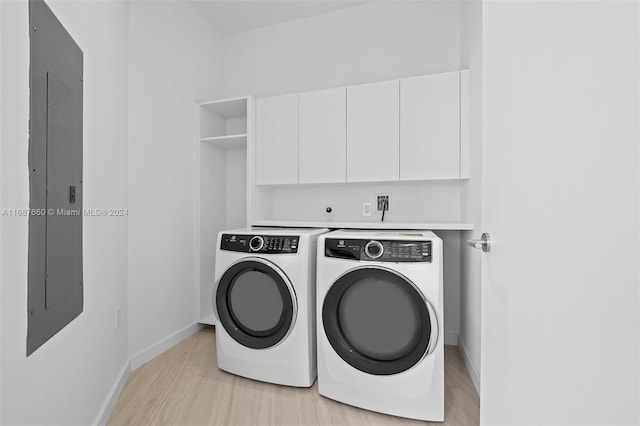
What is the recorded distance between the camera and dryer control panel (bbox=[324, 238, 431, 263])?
151 cm

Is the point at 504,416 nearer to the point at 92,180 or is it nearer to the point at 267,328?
the point at 267,328

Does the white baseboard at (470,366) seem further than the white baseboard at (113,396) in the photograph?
Yes

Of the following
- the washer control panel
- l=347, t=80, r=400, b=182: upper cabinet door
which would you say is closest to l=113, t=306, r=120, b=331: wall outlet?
the washer control panel

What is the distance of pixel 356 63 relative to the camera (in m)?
2.61

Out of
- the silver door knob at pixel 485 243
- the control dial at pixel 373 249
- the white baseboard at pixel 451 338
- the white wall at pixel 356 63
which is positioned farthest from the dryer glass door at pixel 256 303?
the white baseboard at pixel 451 338

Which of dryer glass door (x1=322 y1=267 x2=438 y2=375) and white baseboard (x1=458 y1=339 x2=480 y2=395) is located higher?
dryer glass door (x1=322 y1=267 x2=438 y2=375)

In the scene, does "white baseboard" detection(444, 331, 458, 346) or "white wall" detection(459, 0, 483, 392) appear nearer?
"white wall" detection(459, 0, 483, 392)

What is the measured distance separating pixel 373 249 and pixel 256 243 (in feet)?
2.30

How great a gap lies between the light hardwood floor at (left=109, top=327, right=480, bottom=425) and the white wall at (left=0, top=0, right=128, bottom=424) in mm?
199

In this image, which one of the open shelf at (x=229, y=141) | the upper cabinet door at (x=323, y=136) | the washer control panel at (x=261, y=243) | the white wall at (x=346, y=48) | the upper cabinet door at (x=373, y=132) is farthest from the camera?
the open shelf at (x=229, y=141)

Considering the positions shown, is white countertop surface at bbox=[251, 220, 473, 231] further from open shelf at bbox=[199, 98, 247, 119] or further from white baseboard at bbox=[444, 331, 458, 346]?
open shelf at bbox=[199, 98, 247, 119]

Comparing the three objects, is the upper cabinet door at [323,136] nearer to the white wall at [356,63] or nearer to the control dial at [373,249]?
the white wall at [356,63]

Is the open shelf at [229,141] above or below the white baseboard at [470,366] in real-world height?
above

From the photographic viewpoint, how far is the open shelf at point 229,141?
2523mm
